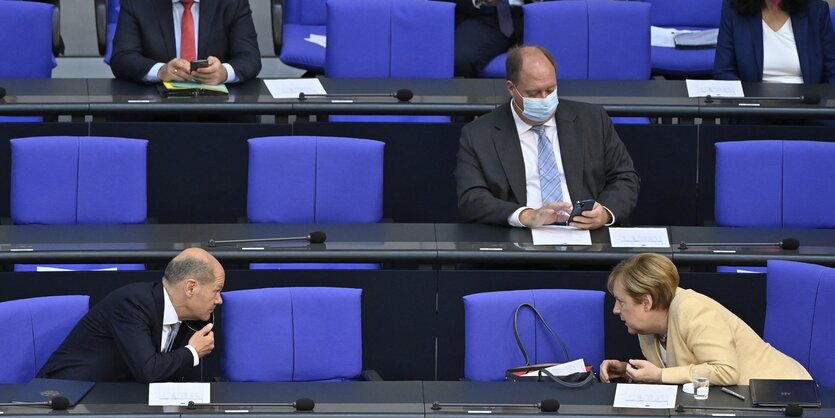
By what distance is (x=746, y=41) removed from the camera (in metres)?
6.04

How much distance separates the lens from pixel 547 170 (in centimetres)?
511

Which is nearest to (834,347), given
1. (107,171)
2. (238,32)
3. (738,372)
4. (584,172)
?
(738,372)

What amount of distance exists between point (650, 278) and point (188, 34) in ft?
8.63

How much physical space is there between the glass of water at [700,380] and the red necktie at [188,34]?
285cm

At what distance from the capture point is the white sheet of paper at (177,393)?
12.1 feet

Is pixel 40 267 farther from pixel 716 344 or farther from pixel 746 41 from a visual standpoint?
pixel 746 41

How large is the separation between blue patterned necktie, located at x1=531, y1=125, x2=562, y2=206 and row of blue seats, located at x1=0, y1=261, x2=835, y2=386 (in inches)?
33.5

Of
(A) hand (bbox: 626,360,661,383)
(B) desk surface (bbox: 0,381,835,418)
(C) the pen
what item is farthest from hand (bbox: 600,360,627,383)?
(C) the pen

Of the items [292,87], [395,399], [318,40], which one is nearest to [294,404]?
[395,399]

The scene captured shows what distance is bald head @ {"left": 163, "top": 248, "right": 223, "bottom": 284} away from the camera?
4156 mm

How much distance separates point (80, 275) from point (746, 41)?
2955 millimetres

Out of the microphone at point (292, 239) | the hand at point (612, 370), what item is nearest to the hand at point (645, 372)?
the hand at point (612, 370)

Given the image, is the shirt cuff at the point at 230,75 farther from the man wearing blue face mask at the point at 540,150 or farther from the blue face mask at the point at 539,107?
the blue face mask at the point at 539,107

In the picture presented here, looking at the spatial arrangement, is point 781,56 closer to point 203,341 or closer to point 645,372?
point 645,372
